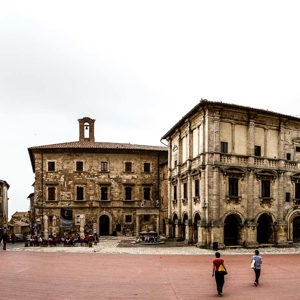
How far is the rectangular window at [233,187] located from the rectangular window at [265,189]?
8.68ft

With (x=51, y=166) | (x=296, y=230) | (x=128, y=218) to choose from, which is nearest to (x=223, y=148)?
Answer: (x=296, y=230)

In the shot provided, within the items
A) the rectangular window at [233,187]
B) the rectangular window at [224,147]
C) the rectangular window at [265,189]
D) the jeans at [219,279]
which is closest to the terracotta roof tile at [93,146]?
the rectangular window at [224,147]

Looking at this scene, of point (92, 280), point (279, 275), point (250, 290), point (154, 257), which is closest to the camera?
point (250, 290)

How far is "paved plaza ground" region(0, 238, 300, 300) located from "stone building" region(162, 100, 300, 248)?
20.6ft

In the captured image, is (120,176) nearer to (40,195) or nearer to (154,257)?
(40,195)

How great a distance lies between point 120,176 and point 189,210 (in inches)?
608

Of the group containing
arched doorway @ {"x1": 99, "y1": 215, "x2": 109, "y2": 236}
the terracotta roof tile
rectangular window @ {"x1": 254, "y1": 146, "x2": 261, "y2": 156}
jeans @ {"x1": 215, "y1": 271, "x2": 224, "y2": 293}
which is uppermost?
the terracotta roof tile

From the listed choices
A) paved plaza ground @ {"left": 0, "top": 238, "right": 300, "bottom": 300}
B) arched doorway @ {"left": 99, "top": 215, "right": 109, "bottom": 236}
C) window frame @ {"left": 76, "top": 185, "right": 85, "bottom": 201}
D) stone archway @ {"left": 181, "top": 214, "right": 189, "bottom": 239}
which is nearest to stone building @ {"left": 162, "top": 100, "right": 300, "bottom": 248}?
stone archway @ {"left": 181, "top": 214, "right": 189, "bottom": 239}

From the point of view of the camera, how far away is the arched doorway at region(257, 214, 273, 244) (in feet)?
116

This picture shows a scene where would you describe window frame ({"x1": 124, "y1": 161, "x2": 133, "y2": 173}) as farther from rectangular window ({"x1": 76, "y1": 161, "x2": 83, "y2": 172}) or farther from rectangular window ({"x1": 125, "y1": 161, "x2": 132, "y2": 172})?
rectangular window ({"x1": 76, "y1": 161, "x2": 83, "y2": 172})

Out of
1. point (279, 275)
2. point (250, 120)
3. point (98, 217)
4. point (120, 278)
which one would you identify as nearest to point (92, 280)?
point (120, 278)

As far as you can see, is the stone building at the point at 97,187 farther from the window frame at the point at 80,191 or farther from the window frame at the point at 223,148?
the window frame at the point at 223,148

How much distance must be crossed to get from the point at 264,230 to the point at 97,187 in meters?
22.0

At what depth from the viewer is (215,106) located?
33375mm
